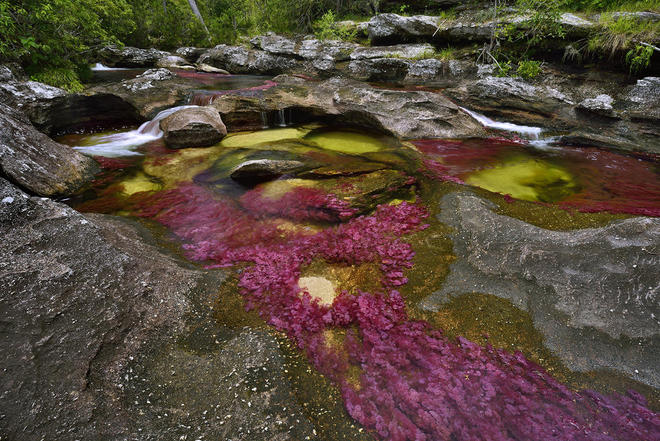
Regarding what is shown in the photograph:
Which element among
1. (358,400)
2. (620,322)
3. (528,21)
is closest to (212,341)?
(358,400)

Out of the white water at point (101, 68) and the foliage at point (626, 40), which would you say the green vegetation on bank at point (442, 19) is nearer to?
the foliage at point (626, 40)

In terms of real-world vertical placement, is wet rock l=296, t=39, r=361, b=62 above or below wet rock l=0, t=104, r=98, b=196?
above

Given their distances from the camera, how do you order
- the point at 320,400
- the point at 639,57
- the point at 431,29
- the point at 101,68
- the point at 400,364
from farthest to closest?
the point at 101,68
the point at 431,29
the point at 639,57
the point at 400,364
the point at 320,400

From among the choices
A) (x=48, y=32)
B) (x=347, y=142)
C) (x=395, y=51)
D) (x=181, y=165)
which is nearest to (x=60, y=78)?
(x=48, y=32)

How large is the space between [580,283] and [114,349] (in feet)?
21.9

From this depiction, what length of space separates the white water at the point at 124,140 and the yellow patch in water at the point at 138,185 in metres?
2.46

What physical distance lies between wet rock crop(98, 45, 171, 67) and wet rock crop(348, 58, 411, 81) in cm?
1630

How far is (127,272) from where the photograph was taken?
15.3 feet

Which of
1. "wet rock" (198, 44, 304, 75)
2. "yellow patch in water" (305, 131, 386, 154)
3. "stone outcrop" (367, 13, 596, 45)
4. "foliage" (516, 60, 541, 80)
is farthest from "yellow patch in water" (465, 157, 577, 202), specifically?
"wet rock" (198, 44, 304, 75)

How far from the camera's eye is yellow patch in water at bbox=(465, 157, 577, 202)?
7.88m

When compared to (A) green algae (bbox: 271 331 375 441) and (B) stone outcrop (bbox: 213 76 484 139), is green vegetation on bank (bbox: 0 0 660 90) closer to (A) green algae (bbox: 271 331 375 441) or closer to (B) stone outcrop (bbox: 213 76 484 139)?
(B) stone outcrop (bbox: 213 76 484 139)

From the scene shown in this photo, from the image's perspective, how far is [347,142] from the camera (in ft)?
38.2

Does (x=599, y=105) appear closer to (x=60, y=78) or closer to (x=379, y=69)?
(x=379, y=69)

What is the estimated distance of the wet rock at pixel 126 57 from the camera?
72.3 feet
